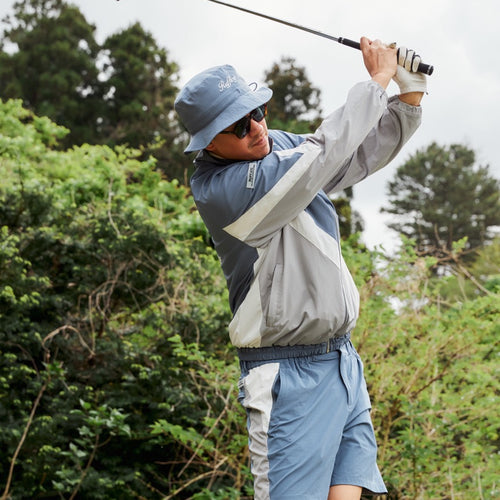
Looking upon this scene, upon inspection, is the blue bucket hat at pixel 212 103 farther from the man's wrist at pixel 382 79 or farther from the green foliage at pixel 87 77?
the green foliage at pixel 87 77

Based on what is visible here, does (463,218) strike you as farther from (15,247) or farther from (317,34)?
(317,34)

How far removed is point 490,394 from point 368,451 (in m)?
2.23

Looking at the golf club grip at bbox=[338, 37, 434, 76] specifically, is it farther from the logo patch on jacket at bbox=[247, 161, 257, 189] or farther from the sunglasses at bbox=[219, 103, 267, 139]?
the logo patch on jacket at bbox=[247, 161, 257, 189]

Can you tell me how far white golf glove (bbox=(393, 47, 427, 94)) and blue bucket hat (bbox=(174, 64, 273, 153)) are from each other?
457 millimetres

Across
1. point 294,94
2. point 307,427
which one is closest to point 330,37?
point 307,427

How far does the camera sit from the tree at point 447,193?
35.2 meters

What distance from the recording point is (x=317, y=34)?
2.59 meters

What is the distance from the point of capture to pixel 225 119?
238 centimetres

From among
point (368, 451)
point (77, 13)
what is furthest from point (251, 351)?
point (77, 13)

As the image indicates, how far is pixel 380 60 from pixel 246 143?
0.50 metres

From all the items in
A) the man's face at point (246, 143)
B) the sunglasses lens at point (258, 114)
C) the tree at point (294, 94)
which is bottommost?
the man's face at point (246, 143)

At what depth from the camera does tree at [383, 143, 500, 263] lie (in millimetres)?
35250

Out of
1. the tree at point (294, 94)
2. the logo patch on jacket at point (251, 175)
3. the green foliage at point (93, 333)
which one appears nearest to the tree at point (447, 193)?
the tree at point (294, 94)

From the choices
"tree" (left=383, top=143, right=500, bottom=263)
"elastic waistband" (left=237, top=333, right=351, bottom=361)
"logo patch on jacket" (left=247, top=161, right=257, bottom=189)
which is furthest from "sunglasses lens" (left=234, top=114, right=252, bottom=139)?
"tree" (left=383, top=143, right=500, bottom=263)
